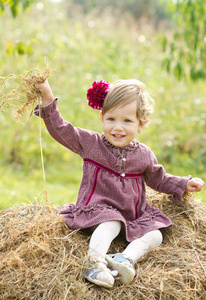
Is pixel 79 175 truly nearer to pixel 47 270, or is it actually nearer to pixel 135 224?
pixel 135 224

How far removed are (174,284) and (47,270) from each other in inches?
30.3

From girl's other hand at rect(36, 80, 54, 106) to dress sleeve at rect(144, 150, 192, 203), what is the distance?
2.95 feet

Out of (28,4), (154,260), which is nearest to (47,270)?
(154,260)

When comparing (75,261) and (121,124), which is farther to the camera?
(121,124)

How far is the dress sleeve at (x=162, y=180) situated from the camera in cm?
300

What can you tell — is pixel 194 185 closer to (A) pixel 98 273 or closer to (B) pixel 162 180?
(B) pixel 162 180

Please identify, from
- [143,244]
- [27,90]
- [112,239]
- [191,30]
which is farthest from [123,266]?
[191,30]

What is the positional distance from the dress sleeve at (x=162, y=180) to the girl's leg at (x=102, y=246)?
54 cm

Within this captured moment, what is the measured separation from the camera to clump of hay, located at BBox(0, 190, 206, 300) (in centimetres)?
223

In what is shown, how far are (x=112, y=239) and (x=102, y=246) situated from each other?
13 cm

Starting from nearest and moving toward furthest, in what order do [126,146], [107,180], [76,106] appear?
[107,180], [126,146], [76,106]

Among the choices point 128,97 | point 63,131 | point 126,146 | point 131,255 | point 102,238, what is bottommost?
point 131,255

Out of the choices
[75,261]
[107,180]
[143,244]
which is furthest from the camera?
[107,180]

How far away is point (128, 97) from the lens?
8.97 feet
